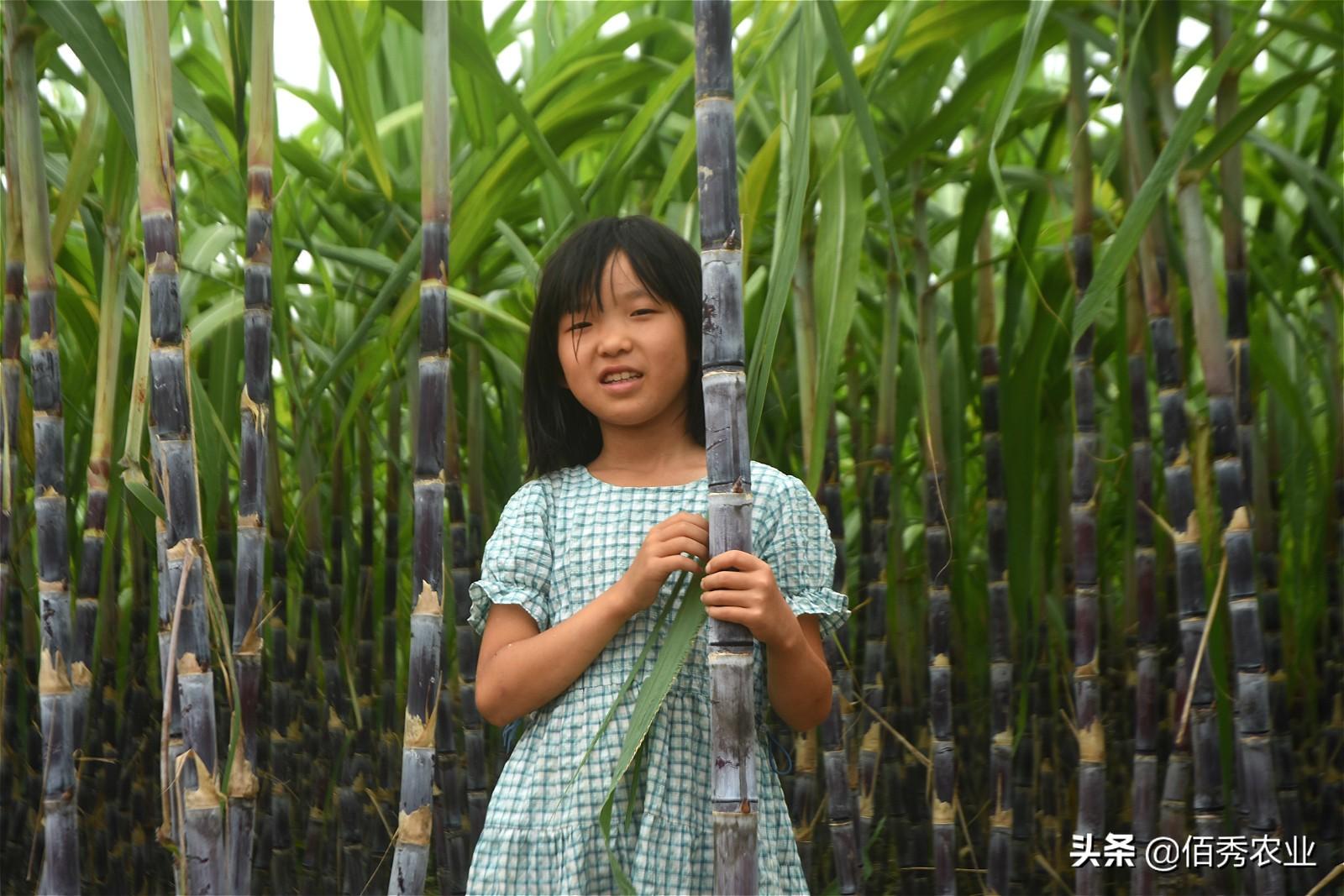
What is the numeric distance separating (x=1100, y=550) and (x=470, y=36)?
1.31 metres

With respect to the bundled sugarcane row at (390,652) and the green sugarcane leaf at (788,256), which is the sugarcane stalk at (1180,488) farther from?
the bundled sugarcane row at (390,652)

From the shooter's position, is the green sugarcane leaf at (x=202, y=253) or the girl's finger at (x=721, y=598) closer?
the girl's finger at (x=721, y=598)

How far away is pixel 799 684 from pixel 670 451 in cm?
21

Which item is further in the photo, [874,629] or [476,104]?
[874,629]

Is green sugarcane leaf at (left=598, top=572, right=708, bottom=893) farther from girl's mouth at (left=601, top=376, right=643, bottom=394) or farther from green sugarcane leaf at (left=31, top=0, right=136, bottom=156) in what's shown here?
green sugarcane leaf at (left=31, top=0, right=136, bottom=156)

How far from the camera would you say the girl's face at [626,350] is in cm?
88

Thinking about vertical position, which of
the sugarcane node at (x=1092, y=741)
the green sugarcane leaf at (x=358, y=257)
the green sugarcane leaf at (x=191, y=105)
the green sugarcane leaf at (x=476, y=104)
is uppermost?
the green sugarcane leaf at (x=476, y=104)

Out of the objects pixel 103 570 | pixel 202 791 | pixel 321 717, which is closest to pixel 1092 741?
pixel 202 791

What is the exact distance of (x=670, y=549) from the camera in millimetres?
750

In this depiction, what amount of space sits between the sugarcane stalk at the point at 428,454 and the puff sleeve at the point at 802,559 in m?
0.25

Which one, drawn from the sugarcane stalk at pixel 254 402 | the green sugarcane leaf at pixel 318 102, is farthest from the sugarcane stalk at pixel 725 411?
the green sugarcane leaf at pixel 318 102

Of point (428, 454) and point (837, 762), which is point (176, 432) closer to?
point (428, 454)

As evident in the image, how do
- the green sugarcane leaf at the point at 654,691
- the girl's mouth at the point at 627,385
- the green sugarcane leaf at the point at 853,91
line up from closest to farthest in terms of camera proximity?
the green sugarcane leaf at the point at 654,691 → the green sugarcane leaf at the point at 853,91 → the girl's mouth at the point at 627,385

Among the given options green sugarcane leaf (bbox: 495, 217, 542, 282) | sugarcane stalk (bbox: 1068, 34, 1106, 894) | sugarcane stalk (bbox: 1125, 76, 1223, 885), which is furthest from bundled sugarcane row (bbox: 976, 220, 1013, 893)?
green sugarcane leaf (bbox: 495, 217, 542, 282)
